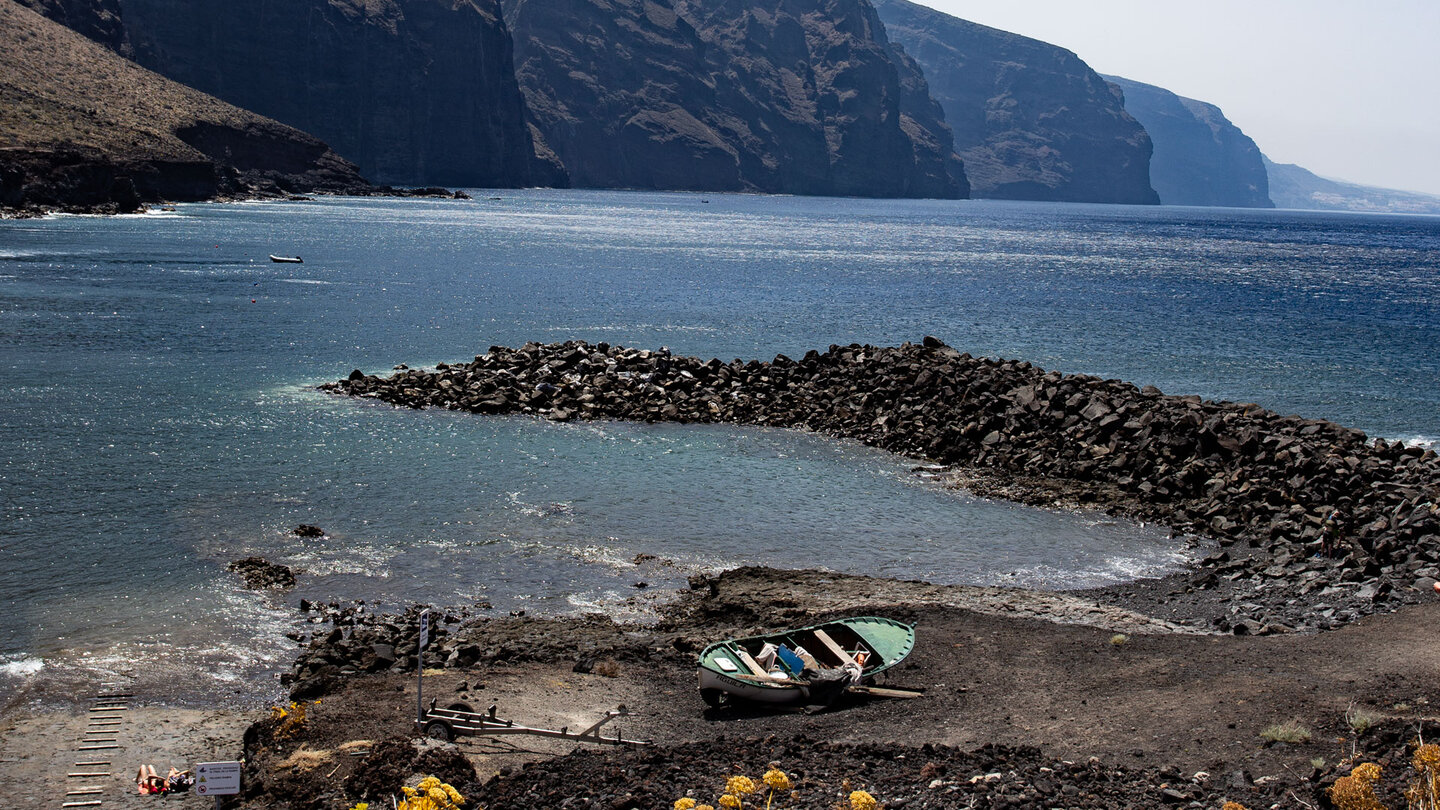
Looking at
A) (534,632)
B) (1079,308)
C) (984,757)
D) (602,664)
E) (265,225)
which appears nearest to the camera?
(984,757)

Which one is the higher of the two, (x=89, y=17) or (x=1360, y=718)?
(x=89, y=17)

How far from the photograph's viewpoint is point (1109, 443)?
33.4m

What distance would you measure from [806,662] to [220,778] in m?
8.44

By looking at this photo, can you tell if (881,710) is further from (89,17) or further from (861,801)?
(89,17)

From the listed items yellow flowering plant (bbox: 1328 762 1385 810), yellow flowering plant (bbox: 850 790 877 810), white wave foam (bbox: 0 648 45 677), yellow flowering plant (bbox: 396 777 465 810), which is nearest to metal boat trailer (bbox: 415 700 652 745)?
yellow flowering plant (bbox: 396 777 465 810)

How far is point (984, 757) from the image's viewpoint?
558 inches

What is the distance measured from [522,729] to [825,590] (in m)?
8.60

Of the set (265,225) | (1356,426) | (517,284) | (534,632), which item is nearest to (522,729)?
(534,632)

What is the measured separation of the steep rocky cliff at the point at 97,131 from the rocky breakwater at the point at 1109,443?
315ft

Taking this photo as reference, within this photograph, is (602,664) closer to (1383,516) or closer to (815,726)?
(815,726)

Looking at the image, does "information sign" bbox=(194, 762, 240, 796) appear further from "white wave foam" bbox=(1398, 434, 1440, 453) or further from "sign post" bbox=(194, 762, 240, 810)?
"white wave foam" bbox=(1398, 434, 1440, 453)

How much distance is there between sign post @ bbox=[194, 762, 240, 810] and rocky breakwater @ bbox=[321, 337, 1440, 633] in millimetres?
16711

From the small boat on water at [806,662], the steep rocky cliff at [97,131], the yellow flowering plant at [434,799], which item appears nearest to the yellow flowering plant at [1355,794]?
the yellow flowering plant at [434,799]

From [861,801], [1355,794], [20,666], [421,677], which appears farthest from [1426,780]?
[20,666]
